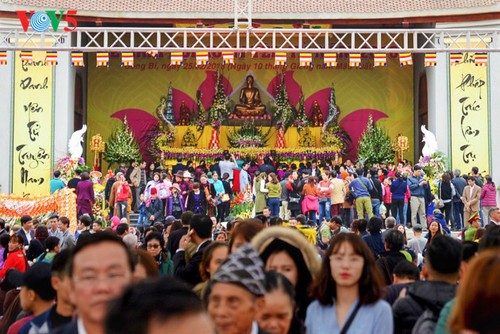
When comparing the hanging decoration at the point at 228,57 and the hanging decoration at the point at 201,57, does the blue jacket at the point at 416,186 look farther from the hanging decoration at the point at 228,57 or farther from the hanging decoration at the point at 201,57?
the hanging decoration at the point at 201,57

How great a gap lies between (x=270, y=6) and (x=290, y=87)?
4833 mm

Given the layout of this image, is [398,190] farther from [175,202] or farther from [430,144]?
[430,144]

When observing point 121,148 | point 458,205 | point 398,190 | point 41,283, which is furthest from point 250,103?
point 41,283

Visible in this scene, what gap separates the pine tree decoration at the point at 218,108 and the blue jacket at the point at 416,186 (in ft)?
35.5

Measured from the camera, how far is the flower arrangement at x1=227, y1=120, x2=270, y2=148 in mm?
31781

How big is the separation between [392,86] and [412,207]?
1131 centimetres

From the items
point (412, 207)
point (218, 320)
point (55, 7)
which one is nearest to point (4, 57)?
point (55, 7)

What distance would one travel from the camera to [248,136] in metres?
32.0

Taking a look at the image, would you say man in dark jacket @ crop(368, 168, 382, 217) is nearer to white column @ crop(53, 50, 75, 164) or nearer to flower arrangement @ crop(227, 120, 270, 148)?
white column @ crop(53, 50, 75, 164)

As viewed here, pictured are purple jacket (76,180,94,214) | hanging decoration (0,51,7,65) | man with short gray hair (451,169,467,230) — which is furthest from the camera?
man with short gray hair (451,169,467,230)

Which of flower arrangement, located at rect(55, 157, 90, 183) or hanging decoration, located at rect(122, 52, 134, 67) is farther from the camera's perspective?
flower arrangement, located at rect(55, 157, 90, 183)

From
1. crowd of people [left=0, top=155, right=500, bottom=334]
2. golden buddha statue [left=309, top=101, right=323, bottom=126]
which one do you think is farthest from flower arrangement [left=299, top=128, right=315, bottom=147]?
crowd of people [left=0, top=155, right=500, bottom=334]

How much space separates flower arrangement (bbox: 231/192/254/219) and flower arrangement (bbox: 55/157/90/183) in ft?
15.2

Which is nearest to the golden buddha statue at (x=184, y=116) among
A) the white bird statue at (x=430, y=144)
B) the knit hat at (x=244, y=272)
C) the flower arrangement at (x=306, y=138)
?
the flower arrangement at (x=306, y=138)
